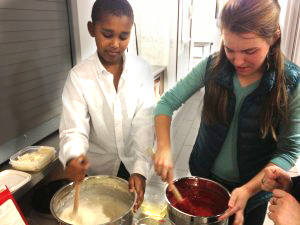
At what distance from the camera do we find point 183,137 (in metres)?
3.50

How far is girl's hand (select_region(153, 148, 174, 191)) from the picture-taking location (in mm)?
877

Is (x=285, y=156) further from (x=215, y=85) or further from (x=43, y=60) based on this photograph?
(x=43, y=60)

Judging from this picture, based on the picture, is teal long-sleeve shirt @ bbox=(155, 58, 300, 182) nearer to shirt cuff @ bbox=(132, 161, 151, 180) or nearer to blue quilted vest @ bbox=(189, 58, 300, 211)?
blue quilted vest @ bbox=(189, 58, 300, 211)

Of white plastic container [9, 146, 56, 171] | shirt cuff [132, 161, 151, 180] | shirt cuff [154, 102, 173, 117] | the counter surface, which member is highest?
shirt cuff [154, 102, 173, 117]

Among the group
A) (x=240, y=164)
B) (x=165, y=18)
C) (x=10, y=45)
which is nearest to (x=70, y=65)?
(x=10, y=45)

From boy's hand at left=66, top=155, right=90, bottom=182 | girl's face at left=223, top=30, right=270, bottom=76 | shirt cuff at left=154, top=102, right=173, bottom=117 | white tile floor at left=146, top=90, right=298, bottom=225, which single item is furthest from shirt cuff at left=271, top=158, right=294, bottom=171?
white tile floor at left=146, top=90, right=298, bottom=225

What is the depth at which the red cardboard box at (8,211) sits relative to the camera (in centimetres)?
74

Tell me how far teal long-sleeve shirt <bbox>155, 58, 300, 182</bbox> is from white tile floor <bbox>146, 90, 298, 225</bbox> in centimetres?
123

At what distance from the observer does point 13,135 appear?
120 centimetres

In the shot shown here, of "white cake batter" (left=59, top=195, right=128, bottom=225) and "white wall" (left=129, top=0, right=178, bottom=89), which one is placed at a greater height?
"white wall" (left=129, top=0, right=178, bottom=89)

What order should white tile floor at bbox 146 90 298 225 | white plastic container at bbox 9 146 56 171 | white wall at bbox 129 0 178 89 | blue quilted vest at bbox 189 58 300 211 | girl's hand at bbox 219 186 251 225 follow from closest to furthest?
girl's hand at bbox 219 186 251 225
blue quilted vest at bbox 189 58 300 211
white plastic container at bbox 9 146 56 171
white tile floor at bbox 146 90 298 225
white wall at bbox 129 0 178 89

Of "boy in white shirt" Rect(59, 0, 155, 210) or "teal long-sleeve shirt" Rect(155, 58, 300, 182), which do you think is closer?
"teal long-sleeve shirt" Rect(155, 58, 300, 182)

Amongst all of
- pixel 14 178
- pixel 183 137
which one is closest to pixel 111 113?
pixel 14 178

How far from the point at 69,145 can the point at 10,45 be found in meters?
0.53
